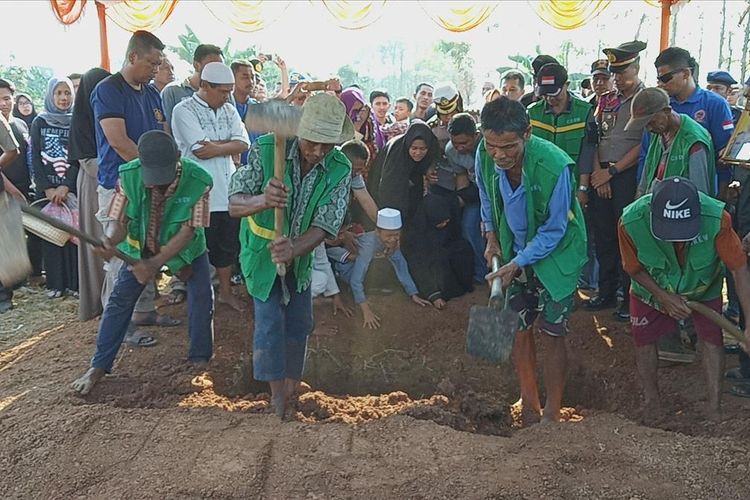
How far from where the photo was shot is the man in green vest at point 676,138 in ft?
13.3

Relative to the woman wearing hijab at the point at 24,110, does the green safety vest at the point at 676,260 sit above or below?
below

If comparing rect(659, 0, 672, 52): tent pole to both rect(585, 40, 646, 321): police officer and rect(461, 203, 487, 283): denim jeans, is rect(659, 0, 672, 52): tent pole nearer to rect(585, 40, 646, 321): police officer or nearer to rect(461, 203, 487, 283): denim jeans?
rect(585, 40, 646, 321): police officer

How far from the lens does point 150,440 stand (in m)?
3.26

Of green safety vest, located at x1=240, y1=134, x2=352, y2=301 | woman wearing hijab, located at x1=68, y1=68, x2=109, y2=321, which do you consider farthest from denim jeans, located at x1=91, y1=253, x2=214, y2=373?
woman wearing hijab, located at x1=68, y1=68, x2=109, y2=321

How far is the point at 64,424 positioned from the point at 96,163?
2335mm

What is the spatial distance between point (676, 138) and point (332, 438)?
279 centimetres

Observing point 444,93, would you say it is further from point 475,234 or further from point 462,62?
point 462,62

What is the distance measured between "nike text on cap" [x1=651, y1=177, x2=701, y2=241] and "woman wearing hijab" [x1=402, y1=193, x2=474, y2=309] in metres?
2.47

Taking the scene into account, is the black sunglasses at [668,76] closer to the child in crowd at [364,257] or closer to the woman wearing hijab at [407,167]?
the woman wearing hijab at [407,167]

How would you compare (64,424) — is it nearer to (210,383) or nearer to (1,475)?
(1,475)

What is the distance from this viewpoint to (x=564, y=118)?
5172 mm

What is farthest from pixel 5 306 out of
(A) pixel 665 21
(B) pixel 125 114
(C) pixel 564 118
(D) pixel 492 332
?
(A) pixel 665 21

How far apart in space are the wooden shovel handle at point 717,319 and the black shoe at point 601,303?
1829mm

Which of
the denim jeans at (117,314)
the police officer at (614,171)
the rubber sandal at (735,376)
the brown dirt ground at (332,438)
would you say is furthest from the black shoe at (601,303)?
the denim jeans at (117,314)
